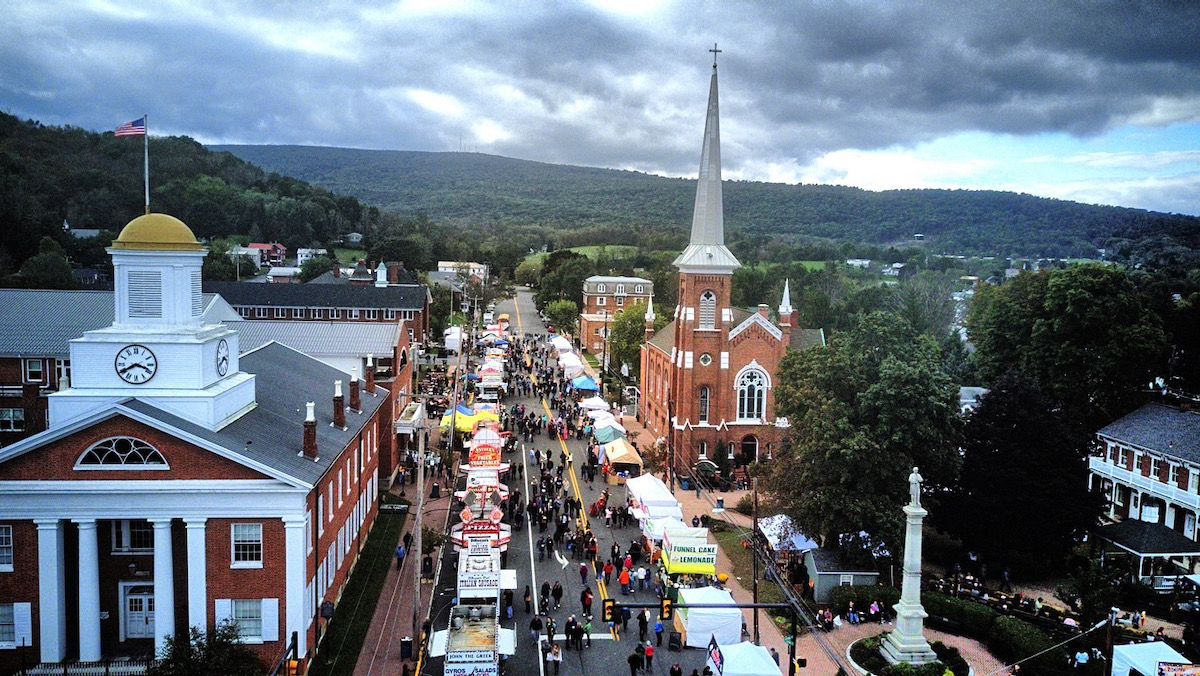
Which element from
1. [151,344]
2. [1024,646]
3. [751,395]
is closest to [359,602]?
[151,344]

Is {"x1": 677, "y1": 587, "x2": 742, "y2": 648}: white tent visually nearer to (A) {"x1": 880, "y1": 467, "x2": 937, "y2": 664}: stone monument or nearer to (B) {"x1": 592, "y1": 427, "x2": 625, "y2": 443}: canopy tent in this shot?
(A) {"x1": 880, "y1": 467, "x2": 937, "y2": 664}: stone monument

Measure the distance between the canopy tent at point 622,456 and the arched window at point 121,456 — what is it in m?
26.8

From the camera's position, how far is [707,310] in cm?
5056

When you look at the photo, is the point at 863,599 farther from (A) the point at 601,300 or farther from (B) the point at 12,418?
(A) the point at 601,300

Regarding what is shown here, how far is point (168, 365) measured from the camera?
2431 centimetres

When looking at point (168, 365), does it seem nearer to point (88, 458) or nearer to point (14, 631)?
point (88, 458)

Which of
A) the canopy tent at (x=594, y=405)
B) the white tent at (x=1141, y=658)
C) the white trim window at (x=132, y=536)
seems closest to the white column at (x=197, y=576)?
the white trim window at (x=132, y=536)

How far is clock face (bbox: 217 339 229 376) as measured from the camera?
1021 inches

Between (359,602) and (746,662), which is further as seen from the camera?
(359,602)

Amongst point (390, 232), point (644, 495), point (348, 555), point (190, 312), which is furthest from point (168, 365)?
point (390, 232)

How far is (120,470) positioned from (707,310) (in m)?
34.5

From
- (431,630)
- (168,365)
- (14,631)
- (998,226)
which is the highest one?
(998,226)

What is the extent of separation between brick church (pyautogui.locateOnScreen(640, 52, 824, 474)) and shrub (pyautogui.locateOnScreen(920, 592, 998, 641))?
19056 mm

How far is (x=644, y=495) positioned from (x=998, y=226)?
526 feet
